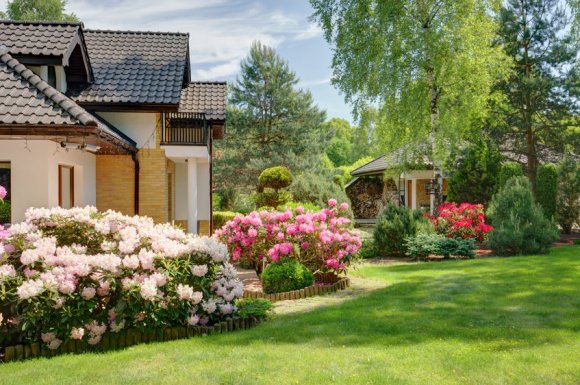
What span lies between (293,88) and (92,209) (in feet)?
93.2

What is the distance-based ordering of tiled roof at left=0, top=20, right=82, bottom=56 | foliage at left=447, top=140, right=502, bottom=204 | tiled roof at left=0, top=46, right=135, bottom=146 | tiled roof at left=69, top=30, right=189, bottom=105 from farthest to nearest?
1. foliage at left=447, top=140, right=502, bottom=204
2. tiled roof at left=69, top=30, right=189, bottom=105
3. tiled roof at left=0, top=20, right=82, bottom=56
4. tiled roof at left=0, top=46, right=135, bottom=146

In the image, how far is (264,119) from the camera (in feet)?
111

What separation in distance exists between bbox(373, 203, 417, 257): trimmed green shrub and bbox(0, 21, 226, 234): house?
221 inches

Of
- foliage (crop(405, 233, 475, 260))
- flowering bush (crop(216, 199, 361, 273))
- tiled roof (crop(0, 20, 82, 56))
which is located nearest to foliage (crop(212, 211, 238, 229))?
foliage (crop(405, 233, 475, 260))

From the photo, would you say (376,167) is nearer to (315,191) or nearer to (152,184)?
(315,191)

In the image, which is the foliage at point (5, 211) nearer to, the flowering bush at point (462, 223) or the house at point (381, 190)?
the flowering bush at point (462, 223)

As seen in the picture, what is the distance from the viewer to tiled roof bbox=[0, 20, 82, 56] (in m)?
10.7

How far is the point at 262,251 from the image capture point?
998 cm

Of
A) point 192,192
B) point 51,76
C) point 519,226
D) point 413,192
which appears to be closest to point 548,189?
point 519,226

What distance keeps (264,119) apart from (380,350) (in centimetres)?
2982

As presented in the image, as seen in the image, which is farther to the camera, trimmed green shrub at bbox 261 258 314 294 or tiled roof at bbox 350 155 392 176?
tiled roof at bbox 350 155 392 176

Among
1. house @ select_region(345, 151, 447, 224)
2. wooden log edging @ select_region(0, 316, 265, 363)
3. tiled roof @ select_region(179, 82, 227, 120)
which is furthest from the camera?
house @ select_region(345, 151, 447, 224)

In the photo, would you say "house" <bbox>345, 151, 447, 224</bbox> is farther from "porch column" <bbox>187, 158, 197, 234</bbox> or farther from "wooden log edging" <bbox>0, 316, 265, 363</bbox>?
"wooden log edging" <bbox>0, 316, 265, 363</bbox>

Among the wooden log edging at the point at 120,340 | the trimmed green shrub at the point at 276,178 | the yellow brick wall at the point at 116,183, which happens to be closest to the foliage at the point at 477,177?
the trimmed green shrub at the point at 276,178
